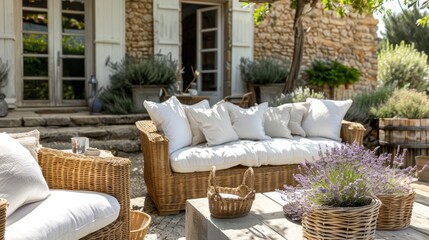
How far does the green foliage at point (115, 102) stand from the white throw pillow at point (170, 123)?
2.63 meters

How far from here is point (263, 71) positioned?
719 centimetres

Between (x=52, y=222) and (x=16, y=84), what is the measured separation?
5.32 metres

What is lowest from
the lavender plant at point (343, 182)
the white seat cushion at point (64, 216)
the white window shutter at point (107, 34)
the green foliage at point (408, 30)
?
the white seat cushion at point (64, 216)

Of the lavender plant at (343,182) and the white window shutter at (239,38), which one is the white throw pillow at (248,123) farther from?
the white window shutter at (239,38)

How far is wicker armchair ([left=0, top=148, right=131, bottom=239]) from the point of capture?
2225 mm

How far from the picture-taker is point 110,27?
263 inches

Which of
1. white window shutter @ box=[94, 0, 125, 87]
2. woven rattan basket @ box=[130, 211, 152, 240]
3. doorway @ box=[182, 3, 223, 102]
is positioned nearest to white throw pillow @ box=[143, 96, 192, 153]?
woven rattan basket @ box=[130, 211, 152, 240]

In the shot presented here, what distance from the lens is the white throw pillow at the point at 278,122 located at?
13.4 feet

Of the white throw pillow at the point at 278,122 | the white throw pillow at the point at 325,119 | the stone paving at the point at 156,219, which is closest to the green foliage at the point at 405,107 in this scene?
the white throw pillow at the point at 325,119

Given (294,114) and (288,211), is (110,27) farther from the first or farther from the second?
(288,211)

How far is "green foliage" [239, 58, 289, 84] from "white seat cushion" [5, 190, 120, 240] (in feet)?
17.4

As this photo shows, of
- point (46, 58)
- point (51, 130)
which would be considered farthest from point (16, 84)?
point (51, 130)

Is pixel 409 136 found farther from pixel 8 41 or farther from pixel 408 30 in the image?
pixel 408 30

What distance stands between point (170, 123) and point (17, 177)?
176 cm
